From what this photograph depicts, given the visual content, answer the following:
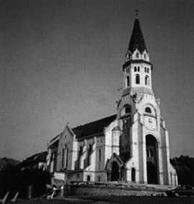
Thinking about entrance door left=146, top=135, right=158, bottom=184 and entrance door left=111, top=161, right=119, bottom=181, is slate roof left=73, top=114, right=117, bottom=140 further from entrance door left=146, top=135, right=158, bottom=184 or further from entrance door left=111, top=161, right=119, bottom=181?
entrance door left=146, top=135, right=158, bottom=184

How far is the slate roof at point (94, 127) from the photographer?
2515 inches

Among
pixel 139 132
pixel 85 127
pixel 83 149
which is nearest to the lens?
pixel 139 132

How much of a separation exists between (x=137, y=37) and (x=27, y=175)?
43.7 meters

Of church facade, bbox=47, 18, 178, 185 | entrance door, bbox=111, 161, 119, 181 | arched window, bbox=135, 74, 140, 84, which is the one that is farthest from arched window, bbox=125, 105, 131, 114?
entrance door, bbox=111, 161, 119, 181

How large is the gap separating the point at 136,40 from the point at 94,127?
79.5 ft

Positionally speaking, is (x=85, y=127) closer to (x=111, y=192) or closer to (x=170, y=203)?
(x=111, y=192)

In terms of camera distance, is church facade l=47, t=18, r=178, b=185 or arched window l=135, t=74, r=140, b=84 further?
arched window l=135, t=74, r=140, b=84

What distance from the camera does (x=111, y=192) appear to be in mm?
40438

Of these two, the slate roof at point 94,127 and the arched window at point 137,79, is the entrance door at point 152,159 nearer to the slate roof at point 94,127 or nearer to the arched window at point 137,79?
the slate roof at point 94,127

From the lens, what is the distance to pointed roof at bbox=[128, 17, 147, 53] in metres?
69.1

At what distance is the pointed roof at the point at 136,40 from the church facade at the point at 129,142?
262 mm

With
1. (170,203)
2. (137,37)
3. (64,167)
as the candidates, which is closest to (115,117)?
(64,167)

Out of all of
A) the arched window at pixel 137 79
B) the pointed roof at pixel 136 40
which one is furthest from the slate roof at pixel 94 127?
the pointed roof at pixel 136 40

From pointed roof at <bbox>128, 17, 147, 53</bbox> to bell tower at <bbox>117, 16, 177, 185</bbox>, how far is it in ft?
0.91
